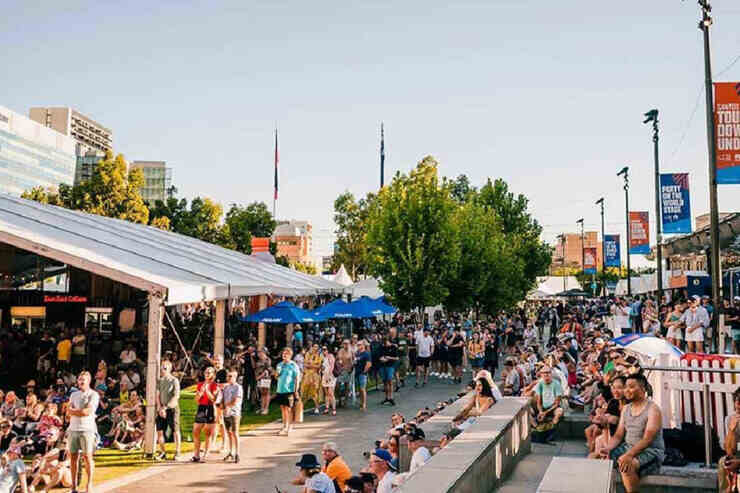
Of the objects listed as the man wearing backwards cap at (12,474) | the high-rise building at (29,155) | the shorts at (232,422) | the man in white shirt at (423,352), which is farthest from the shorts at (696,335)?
the high-rise building at (29,155)

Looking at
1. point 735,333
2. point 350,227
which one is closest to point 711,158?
→ point 735,333

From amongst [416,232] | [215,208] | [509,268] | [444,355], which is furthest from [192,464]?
[215,208]

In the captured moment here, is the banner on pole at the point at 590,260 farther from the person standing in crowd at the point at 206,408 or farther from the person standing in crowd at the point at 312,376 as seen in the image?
the person standing in crowd at the point at 206,408

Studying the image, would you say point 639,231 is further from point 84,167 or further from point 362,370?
point 84,167

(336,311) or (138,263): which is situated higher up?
(138,263)

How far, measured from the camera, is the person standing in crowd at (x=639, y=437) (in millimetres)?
6348

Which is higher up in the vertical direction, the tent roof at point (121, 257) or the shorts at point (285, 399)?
the tent roof at point (121, 257)

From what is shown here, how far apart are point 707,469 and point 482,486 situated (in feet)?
8.49

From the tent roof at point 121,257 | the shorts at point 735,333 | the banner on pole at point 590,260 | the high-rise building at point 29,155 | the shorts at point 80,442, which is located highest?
the high-rise building at point 29,155

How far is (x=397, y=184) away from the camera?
3412 centimetres

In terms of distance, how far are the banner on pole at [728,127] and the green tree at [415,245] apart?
714 inches

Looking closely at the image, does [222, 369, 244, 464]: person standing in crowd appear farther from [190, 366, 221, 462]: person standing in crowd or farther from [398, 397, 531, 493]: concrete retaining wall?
[398, 397, 531, 493]: concrete retaining wall

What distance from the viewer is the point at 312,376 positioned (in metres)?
16.5

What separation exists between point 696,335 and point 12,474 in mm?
16352
